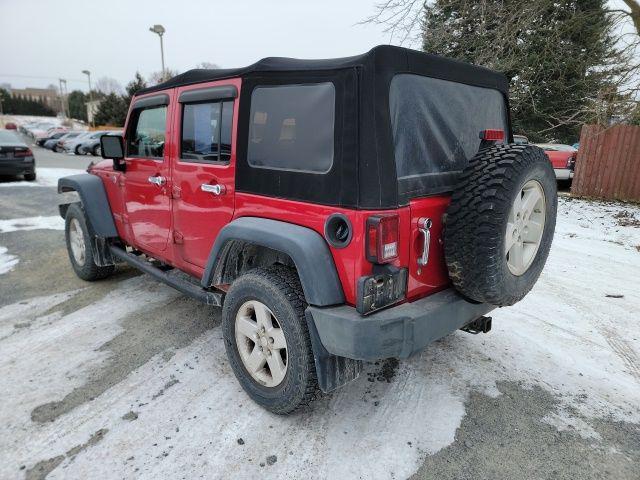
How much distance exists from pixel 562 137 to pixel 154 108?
22.2 metres

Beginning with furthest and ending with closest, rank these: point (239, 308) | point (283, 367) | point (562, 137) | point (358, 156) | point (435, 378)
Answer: point (562, 137), point (435, 378), point (239, 308), point (283, 367), point (358, 156)

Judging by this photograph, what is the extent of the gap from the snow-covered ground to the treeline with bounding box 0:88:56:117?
343 feet

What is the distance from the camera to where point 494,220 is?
2.16 metres

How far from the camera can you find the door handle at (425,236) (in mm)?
2266

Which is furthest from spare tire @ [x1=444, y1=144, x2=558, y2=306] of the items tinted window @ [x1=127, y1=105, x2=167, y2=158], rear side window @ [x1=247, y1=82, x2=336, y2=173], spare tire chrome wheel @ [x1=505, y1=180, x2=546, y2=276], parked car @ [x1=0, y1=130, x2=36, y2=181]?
parked car @ [x1=0, y1=130, x2=36, y2=181]

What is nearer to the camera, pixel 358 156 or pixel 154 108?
pixel 358 156

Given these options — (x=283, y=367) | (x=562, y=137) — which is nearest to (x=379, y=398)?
(x=283, y=367)

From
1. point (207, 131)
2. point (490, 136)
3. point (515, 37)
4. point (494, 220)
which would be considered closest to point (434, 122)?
point (490, 136)

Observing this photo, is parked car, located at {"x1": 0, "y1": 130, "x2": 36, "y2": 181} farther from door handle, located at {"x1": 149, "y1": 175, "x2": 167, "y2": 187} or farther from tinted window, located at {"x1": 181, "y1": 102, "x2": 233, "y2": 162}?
tinted window, located at {"x1": 181, "y1": 102, "x2": 233, "y2": 162}

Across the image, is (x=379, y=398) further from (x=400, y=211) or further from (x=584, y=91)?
(x=584, y=91)

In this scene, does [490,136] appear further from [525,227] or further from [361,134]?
[361,134]

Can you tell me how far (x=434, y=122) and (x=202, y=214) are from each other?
165 cm

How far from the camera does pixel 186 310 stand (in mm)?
4094

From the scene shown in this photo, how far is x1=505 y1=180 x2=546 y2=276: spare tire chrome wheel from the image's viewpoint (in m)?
2.41
